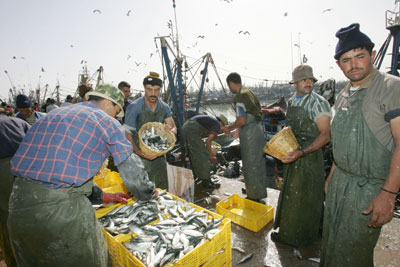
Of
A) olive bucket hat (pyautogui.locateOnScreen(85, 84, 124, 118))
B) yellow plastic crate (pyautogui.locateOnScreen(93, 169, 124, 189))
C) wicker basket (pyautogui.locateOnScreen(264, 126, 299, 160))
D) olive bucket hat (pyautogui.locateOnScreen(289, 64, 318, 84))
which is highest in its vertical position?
olive bucket hat (pyautogui.locateOnScreen(289, 64, 318, 84))

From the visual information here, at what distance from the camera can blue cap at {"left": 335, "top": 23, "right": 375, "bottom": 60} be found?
2.02 metres

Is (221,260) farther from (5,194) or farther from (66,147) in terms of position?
(5,194)

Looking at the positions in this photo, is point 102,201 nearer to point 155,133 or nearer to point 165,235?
point 165,235

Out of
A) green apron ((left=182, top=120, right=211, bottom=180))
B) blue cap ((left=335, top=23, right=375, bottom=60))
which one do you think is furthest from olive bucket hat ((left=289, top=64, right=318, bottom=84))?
green apron ((left=182, top=120, right=211, bottom=180))

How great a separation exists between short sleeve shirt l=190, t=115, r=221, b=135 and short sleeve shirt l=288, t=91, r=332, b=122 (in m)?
3.07

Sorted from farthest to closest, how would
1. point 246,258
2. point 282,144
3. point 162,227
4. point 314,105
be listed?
1. point 246,258
2. point 282,144
3. point 314,105
4. point 162,227

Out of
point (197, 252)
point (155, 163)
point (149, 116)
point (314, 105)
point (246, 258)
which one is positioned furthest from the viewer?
point (155, 163)

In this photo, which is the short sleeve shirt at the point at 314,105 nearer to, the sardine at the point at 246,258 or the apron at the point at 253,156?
the apron at the point at 253,156

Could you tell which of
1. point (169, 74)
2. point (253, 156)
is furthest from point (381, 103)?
point (169, 74)

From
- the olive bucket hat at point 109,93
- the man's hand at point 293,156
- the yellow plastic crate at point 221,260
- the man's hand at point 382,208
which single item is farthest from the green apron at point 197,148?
the man's hand at point 382,208

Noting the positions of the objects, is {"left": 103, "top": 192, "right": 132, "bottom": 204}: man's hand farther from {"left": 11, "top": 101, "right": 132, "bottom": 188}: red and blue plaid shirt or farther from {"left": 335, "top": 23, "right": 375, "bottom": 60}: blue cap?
{"left": 335, "top": 23, "right": 375, "bottom": 60}: blue cap

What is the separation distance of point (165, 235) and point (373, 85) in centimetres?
277

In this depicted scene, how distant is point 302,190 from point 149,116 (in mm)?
3359

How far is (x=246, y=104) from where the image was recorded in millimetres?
4762
